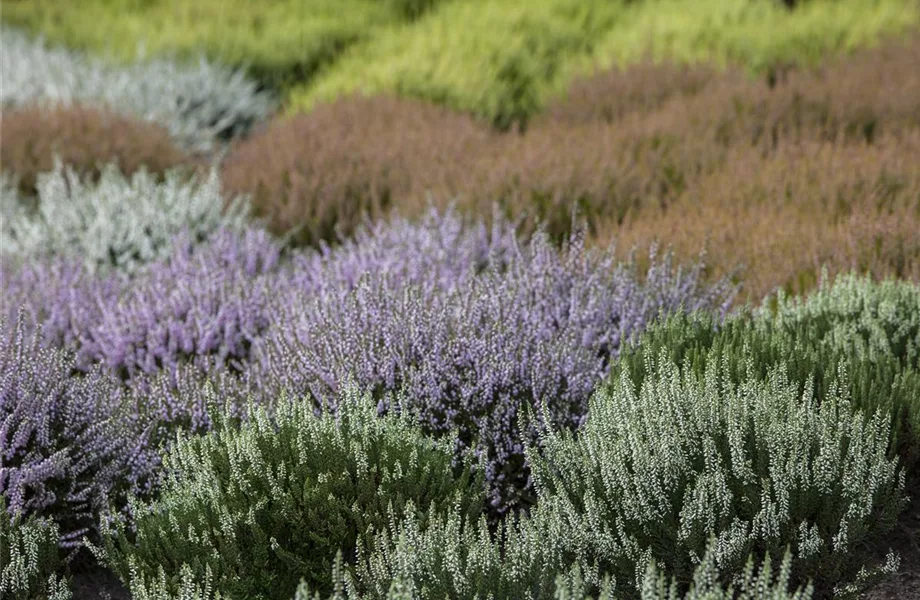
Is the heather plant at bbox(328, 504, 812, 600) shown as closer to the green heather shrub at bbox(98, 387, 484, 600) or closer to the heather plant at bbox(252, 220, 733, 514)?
the green heather shrub at bbox(98, 387, 484, 600)

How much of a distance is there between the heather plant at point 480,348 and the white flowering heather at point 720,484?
1.28 ft

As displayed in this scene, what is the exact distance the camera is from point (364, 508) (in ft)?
8.75

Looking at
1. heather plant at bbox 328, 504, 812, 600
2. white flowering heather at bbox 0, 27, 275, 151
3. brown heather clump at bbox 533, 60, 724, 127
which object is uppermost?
heather plant at bbox 328, 504, 812, 600

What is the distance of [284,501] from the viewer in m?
2.60

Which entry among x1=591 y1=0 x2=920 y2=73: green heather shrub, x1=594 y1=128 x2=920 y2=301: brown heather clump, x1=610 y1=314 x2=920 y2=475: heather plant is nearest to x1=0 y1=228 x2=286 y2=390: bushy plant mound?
x1=610 y1=314 x2=920 y2=475: heather plant

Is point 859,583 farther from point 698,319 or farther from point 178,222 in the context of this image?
point 178,222

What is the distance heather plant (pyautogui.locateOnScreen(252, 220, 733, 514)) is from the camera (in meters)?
3.27

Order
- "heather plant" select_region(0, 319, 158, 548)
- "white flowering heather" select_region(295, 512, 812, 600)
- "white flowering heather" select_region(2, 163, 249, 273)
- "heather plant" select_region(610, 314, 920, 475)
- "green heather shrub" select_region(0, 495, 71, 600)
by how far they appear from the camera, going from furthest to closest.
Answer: "white flowering heather" select_region(2, 163, 249, 273)
"heather plant" select_region(0, 319, 158, 548)
"heather plant" select_region(610, 314, 920, 475)
"green heather shrub" select_region(0, 495, 71, 600)
"white flowering heather" select_region(295, 512, 812, 600)

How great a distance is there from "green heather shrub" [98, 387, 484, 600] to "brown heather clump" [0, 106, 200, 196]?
368 centimetres

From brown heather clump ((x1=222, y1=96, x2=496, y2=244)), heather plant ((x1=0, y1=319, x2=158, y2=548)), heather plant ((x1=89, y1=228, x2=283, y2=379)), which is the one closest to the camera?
heather plant ((x1=0, y1=319, x2=158, y2=548))

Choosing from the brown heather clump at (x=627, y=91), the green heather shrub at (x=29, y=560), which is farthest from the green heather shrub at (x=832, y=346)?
the brown heather clump at (x=627, y=91)

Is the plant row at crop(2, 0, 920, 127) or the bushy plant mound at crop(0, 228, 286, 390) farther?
the plant row at crop(2, 0, 920, 127)

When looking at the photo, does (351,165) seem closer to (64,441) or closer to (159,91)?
(159,91)

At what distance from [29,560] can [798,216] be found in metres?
3.36
